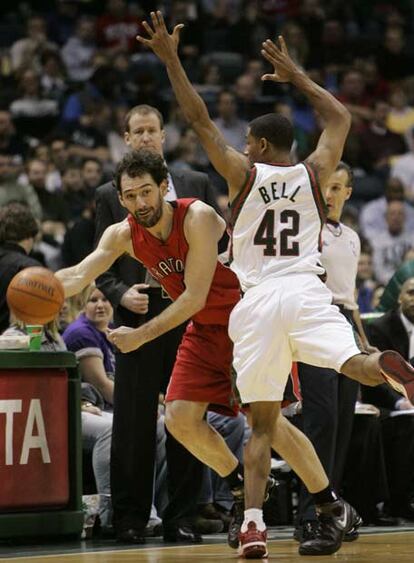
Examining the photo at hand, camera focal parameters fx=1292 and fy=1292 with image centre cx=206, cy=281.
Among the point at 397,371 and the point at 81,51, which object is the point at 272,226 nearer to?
the point at 397,371

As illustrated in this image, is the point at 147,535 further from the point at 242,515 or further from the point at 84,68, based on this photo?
the point at 84,68

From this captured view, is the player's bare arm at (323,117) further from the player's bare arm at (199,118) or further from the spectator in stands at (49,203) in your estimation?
the spectator in stands at (49,203)

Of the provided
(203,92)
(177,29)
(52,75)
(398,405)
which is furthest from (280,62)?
(52,75)

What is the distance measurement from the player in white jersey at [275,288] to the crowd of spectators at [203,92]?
4.48 metres

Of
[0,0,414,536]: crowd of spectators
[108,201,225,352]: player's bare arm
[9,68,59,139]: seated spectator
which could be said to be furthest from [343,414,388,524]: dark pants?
[9,68,59,139]: seated spectator

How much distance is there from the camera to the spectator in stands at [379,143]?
14508 mm

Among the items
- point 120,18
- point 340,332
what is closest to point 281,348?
A: point 340,332

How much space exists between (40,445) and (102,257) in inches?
43.1

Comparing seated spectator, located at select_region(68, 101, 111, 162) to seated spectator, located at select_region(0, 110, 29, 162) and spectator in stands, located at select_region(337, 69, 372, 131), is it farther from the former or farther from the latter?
spectator in stands, located at select_region(337, 69, 372, 131)

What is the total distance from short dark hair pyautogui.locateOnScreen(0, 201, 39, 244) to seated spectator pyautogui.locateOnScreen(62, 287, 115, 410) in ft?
1.84

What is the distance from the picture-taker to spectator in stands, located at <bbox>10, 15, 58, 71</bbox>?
47.2ft

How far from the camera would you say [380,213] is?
12.9 metres

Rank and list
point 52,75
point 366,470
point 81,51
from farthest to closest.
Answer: point 81,51, point 52,75, point 366,470

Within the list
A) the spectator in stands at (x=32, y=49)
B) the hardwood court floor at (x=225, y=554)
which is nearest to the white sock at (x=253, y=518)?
the hardwood court floor at (x=225, y=554)
